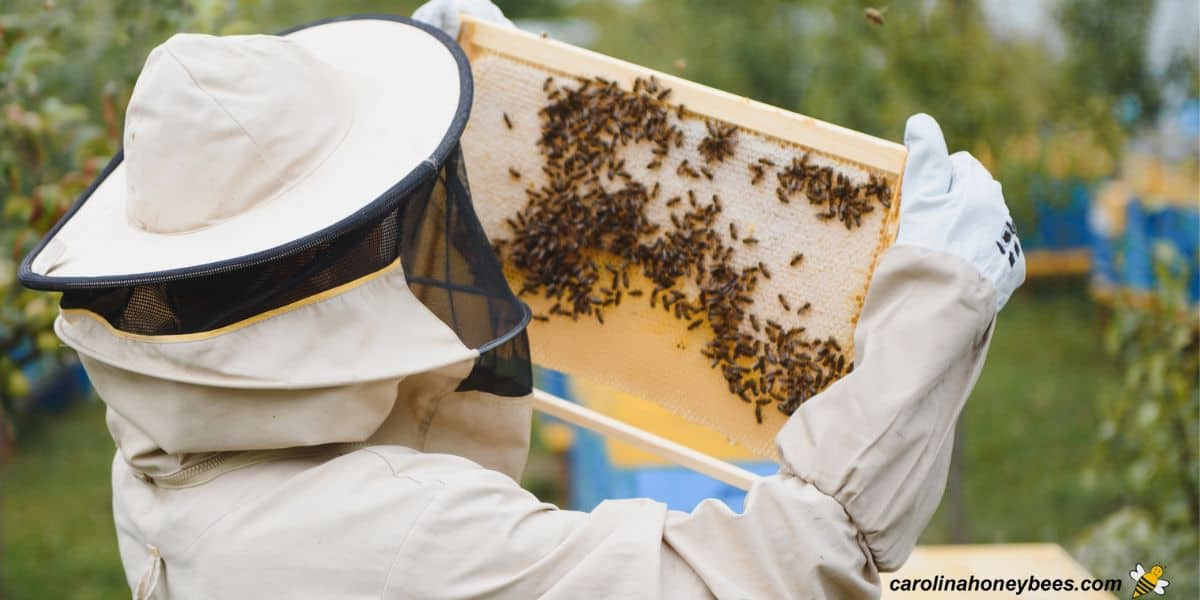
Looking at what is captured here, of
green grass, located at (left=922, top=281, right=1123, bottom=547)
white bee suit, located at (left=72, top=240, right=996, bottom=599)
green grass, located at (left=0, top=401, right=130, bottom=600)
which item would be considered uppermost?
white bee suit, located at (left=72, top=240, right=996, bottom=599)

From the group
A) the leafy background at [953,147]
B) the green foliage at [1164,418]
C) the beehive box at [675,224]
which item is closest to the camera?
the beehive box at [675,224]

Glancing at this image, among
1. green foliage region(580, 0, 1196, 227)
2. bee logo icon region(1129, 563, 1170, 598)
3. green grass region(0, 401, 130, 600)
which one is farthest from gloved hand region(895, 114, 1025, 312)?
green grass region(0, 401, 130, 600)

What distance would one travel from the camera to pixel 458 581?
1.78 m

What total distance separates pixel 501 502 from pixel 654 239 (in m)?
0.91

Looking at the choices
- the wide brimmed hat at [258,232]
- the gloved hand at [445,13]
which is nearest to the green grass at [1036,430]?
the gloved hand at [445,13]

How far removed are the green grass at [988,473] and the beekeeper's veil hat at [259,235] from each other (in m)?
4.86

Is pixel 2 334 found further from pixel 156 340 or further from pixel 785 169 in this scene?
pixel 785 169

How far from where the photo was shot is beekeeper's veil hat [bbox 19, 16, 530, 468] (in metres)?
1.75

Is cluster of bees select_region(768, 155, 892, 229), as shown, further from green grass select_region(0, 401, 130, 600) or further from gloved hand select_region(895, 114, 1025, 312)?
green grass select_region(0, 401, 130, 600)

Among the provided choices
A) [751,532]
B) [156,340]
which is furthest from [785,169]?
[156,340]

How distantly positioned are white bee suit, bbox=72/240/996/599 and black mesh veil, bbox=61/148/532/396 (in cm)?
6

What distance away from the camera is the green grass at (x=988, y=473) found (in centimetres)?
725

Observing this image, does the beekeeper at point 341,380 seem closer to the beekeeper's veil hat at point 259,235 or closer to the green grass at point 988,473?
the beekeeper's veil hat at point 259,235

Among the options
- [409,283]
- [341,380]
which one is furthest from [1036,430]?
[341,380]
